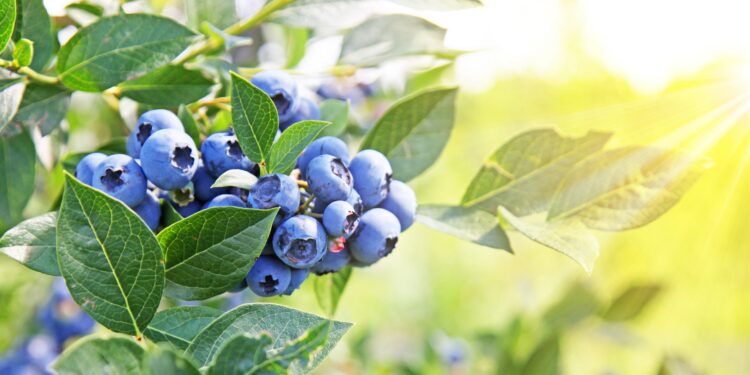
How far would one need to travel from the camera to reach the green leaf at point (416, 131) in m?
0.81

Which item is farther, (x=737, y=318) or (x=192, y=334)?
(x=737, y=318)

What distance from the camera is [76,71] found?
2.29ft

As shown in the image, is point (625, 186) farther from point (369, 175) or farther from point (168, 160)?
point (168, 160)

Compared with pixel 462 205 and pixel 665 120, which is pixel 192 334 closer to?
pixel 462 205

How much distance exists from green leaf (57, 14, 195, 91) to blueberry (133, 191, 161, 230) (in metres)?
0.14

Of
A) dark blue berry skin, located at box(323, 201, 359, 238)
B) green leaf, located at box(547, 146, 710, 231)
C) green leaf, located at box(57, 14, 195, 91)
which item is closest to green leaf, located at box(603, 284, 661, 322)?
green leaf, located at box(547, 146, 710, 231)

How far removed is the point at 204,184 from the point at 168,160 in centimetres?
6

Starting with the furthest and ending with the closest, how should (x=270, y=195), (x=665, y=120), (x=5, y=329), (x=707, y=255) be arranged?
(x=707, y=255)
(x=5, y=329)
(x=665, y=120)
(x=270, y=195)

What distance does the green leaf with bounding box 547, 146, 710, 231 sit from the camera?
726 millimetres

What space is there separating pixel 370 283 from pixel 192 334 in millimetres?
3635

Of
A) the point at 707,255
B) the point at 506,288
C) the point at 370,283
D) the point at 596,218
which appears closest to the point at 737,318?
the point at 707,255

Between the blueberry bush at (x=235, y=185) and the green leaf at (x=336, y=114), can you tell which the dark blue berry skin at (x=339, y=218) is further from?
the green leaf at (x=336, y=114)

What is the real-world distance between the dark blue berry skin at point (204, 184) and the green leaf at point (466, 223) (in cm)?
23

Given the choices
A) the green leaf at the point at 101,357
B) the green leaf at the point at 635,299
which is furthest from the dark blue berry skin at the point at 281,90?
the green leaf at the point at 635,299
